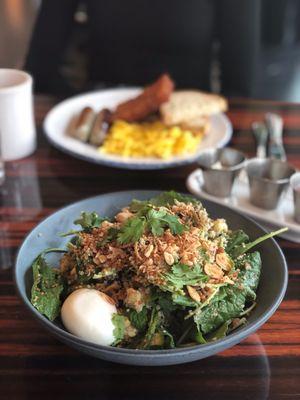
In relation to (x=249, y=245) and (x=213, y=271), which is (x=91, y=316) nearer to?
(x=213, y=271)

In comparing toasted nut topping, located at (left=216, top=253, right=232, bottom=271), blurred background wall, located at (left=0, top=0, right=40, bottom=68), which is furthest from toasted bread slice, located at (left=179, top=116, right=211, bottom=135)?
blurred background wall, located at (left=0, top=0, right=40, bottom=68)

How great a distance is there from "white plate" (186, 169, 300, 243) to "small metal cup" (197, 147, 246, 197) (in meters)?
0.02

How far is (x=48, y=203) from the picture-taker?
1385 millimetres

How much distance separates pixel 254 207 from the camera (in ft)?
4.26

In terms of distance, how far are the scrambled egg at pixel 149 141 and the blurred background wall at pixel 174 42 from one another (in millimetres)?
1036

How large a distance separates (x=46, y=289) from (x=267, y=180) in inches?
23.4

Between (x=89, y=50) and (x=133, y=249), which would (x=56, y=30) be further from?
(x=133, y=249)

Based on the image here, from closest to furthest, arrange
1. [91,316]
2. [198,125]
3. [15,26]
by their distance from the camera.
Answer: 1. [91,316]
2. [198,125]
3. [15,26]

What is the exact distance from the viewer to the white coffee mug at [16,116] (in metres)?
1.52

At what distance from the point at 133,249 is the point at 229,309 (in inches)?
7.1

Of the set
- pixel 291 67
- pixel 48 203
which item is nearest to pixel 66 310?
pixel 48 203

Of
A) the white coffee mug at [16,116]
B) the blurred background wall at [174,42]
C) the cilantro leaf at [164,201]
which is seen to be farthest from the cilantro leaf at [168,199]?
the blurred background wall at [174,42]

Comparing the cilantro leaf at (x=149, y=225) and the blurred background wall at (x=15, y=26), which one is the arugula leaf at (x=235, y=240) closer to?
the cilantro leaf at (x=149, y=225)

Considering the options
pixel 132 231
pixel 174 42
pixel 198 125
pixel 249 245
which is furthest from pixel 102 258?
pixel 174 42
